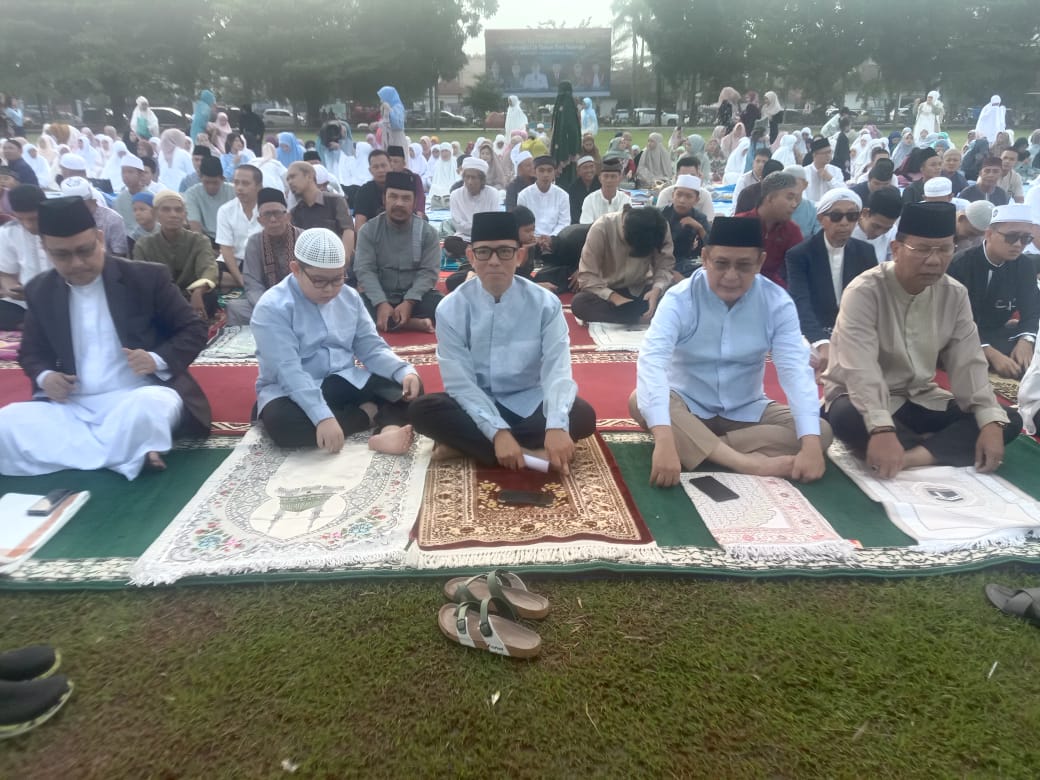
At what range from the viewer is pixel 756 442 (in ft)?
9.09

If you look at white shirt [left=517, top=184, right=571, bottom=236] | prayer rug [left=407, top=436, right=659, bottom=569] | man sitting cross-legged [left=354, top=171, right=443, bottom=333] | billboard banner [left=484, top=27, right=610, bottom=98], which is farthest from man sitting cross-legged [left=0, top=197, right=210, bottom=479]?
billboard banner [left=484, top=27, right=610, bottom=98]

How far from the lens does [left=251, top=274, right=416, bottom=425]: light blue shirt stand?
2902 mm

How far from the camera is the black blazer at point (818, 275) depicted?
12.9 feet

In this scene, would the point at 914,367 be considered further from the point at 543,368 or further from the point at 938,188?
the point at 938,188

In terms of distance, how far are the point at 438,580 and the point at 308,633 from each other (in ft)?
1.31

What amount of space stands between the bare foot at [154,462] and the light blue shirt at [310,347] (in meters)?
0.44

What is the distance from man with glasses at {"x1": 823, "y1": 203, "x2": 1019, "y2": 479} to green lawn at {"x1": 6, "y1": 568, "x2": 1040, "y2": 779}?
2.40 feet

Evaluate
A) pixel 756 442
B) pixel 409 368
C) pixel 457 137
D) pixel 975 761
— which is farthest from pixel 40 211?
pixel 457 137

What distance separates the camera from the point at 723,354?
2.81 metres

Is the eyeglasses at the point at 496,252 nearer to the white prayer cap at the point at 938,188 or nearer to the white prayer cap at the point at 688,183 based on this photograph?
the white prayer cap at the point at 688,183

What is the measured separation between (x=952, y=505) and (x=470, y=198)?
222 inches

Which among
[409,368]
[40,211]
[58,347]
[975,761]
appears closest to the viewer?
[975,761]

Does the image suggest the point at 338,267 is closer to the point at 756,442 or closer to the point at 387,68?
the point at 756,442

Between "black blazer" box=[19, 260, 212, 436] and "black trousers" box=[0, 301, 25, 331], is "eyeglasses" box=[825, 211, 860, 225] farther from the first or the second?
"black trousers" box=[0, 301, 25, 331]
